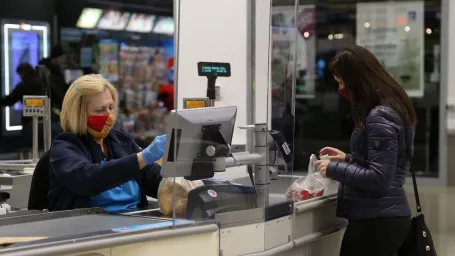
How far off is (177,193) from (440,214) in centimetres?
552

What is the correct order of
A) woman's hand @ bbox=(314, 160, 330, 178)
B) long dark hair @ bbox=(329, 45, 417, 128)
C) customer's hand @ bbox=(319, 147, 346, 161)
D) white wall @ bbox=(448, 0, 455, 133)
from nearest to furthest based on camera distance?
long dark hair @ bbox=(329, 45, 417, 128) → woman's hand @ bbox=(314, 160, 330, 178) → customer's hand @ bbox=(319, 147, 346, 161) → white wall @ bbox=(448, 0, 455, 133)

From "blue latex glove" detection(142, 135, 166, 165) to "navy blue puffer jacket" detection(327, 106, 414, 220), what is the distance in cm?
85

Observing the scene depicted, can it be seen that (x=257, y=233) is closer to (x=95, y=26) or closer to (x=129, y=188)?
(x=129, y=188)

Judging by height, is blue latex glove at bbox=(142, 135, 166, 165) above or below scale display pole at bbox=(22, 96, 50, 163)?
below

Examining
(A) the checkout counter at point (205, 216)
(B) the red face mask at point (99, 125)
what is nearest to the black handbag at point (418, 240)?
(A) the checkout counter at point (205, 216)

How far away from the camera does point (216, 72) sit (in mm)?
4277

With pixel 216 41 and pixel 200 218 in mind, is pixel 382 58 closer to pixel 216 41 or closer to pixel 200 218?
pixel 216 41

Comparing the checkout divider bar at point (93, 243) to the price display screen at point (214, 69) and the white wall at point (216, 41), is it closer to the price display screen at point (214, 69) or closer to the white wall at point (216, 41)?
the price display screen at point (214, 69)

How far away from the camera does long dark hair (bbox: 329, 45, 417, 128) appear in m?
3.28

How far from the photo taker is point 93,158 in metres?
3.18

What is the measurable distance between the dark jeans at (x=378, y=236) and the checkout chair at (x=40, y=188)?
55.9 inches

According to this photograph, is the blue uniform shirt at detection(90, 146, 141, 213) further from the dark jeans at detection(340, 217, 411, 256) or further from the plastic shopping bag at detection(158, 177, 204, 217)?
the dark jeans at detection(340, 217, 411, 256)

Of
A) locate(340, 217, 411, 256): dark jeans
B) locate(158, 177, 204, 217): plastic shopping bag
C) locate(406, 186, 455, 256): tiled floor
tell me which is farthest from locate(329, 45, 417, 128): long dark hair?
locate(406, 186, 455, 256): tiled floor

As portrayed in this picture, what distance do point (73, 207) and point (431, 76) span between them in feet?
25.9
